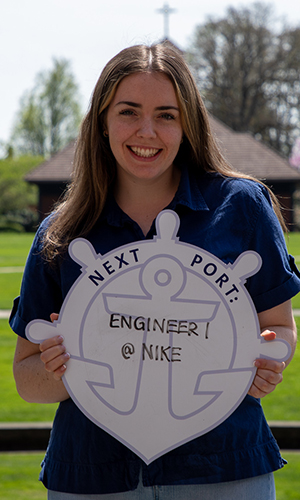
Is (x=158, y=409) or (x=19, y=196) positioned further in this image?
(x=19, y=196)

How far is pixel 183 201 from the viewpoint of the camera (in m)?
1.65

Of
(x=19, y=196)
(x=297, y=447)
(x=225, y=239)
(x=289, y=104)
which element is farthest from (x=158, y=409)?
(x=19, y=196)

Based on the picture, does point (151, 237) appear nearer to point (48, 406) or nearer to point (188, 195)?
point (188, 195)

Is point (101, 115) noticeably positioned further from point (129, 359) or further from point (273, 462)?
point (273, 462)

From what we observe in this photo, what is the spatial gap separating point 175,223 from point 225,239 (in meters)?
0.15

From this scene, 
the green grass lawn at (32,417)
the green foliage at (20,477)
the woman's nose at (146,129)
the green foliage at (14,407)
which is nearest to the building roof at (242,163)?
the green grass lawn at (32,417)

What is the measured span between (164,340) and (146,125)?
1.90 feet

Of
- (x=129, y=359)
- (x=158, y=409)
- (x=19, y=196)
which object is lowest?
(x=19, y=196)

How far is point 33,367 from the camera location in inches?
66.3

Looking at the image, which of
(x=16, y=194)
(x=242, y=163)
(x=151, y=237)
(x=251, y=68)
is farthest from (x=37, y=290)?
(x=16, y=194)

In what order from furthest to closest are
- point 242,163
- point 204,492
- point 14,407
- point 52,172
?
point 52,172 < point 242,163 < point 14,407 < point 204,492

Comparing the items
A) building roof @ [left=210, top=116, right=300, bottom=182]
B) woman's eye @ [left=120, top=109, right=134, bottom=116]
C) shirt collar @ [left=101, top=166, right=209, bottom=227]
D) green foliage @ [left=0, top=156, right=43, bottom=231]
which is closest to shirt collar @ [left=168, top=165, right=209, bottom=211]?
shirt collar @ [left=101, top=166, right=209, bottom=227]

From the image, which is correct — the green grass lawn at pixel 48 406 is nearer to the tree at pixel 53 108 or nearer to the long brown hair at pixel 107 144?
the long brown hair at pixel 107 144

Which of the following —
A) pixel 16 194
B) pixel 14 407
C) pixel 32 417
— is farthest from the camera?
pixel 16 194
